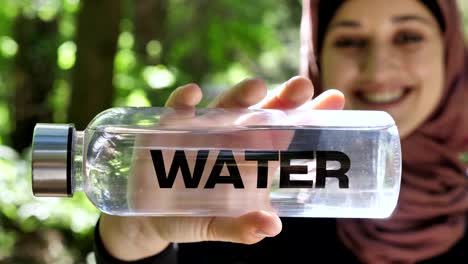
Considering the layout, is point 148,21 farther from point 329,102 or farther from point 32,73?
point 329,102

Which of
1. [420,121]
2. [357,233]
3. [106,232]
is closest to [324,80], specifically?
[420,121]

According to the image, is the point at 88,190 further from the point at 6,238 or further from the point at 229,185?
the point at 6,238

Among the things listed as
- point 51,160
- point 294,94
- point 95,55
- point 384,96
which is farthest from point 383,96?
point 95,55

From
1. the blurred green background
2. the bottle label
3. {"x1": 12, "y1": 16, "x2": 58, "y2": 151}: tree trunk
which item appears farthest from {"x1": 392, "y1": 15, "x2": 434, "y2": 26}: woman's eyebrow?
{"x1": 12, "y1": 16, "x2": 58, "y2": 151}: tree trunk

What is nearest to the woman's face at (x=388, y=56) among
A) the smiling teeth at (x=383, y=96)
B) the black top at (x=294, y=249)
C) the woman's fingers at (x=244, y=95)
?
the smiling teeth at (x=383, y=96)

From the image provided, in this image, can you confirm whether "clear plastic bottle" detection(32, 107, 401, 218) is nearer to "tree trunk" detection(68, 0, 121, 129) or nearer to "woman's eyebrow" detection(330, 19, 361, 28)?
"woman's eyebrow" detection(330, 19, 361, 28)

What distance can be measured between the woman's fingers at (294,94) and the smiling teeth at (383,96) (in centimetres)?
31

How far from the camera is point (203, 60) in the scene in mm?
3080

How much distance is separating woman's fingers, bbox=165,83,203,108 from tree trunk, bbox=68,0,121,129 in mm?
1494

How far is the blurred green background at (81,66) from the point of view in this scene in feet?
6.60

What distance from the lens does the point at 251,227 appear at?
530 millimetres

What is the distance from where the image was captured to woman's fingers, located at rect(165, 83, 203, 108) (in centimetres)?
58

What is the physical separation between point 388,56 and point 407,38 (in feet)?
0.14

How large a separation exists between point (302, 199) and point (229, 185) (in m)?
0.07
